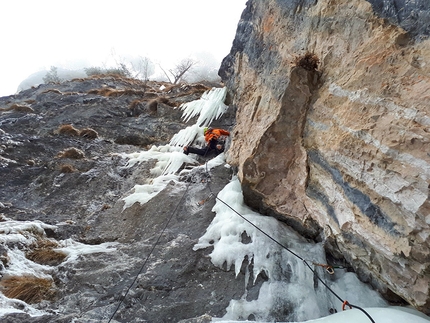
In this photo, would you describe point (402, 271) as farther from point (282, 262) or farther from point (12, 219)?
point (12, 219)

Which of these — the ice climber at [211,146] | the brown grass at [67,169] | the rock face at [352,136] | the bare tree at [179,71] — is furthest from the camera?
the bare tree at [179,71]

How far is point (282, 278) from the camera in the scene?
135 inches

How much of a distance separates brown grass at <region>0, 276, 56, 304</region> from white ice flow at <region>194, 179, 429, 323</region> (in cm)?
195

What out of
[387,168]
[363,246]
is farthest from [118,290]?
[387,168]

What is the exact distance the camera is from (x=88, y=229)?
5211 mm

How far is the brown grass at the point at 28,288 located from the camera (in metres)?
3.34

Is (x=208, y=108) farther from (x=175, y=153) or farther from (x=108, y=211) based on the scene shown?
(x=108, y=211)

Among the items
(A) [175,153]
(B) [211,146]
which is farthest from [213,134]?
(A) [175,153]

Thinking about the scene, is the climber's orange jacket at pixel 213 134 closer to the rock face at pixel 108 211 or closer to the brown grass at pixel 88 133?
the rock face at pixel 108 211

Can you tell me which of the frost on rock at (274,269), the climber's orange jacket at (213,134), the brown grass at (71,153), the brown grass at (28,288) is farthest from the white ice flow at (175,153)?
the brown grass at (28,288)

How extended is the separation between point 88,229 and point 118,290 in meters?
2.10

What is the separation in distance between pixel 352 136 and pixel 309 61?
131cm

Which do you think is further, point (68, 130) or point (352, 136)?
point (68, 130)

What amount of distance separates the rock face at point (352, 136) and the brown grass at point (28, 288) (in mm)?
3005
